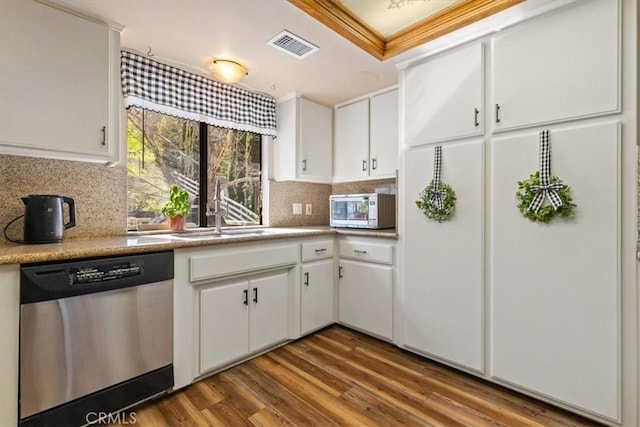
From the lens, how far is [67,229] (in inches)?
71.3

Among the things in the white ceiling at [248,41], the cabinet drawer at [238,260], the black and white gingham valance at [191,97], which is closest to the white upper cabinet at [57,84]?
the white ceiling at [248,41]

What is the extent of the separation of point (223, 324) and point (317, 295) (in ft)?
2.75

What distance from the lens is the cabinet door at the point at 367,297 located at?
91.2 inches

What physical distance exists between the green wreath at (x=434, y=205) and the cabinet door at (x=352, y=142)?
2.99 ft

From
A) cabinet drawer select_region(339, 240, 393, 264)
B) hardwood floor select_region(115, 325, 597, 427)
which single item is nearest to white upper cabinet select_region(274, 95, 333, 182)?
cabinet drawer select_region(339, 240, 393, 264)

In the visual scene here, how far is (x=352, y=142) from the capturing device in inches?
119

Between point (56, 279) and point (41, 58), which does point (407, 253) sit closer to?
point (56, 279)

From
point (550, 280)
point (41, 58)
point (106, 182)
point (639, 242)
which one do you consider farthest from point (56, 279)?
point (639, 242)

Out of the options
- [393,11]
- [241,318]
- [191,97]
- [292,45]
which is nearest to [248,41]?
[292,45]

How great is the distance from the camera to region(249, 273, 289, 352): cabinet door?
2094 millimetres

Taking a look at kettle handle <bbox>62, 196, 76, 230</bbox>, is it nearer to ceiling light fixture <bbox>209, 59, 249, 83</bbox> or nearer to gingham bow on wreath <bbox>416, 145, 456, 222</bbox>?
ceiling light fixture <bbox>209, 59, 249, 83</bbox>

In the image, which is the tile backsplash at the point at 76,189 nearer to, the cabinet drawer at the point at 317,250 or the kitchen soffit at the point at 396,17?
the cabinet drawer at the point at 317,250

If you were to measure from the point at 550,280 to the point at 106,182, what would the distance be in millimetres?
2703

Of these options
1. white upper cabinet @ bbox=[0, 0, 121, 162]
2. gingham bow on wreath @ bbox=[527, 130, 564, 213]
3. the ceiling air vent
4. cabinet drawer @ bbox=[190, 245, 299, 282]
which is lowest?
cabinet drawer @ bbox=[190, 245, 299, 282]
